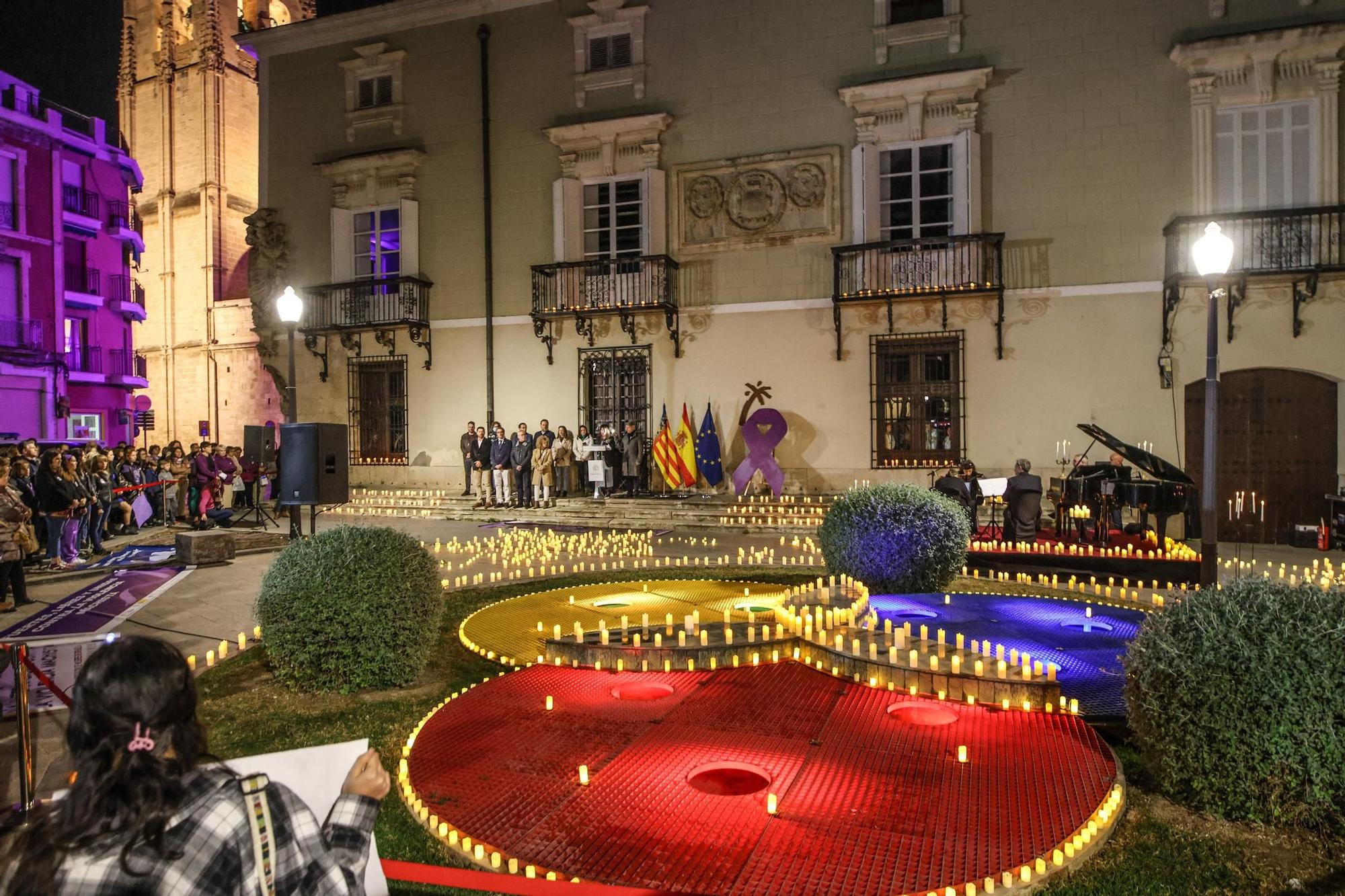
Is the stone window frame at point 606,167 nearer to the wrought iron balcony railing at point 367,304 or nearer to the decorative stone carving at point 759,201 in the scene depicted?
the decorative stone carving at point 759,201

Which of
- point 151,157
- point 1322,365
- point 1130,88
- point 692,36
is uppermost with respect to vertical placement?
point 151,157

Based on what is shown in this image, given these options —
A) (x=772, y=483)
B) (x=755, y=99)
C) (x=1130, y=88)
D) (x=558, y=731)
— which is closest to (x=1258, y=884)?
(x=558, y=731)

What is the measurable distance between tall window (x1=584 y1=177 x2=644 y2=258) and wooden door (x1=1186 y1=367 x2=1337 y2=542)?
41.6ft

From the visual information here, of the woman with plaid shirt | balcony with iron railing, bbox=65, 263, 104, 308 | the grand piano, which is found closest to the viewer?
the woman with plaid shirt

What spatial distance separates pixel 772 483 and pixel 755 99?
28.9 ft

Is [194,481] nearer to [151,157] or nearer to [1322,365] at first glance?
[1322,365]

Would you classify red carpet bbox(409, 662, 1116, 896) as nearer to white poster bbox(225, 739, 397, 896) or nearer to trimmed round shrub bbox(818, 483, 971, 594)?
white poster bbox(225, 739, 397, 896)

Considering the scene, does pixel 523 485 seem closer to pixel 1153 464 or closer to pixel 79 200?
pixel 1153 464

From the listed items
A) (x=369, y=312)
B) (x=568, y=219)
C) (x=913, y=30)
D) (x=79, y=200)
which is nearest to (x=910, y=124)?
(x=913, y=30)

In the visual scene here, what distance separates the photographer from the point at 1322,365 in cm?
1485

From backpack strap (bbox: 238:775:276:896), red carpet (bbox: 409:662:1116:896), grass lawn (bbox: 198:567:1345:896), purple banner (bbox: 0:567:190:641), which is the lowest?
grass lawn (bbox: 198:567:1345:896)

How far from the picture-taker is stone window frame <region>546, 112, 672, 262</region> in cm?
1928

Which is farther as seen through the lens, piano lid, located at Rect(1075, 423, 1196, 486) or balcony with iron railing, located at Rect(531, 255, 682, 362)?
balcony with iron railing, located at Rect(531, 255, 682, 362)

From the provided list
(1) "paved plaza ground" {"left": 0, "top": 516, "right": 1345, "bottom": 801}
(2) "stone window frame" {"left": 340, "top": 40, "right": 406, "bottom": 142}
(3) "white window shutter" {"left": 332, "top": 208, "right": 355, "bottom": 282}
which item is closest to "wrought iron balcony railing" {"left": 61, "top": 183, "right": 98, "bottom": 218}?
(3) "white window shutter" {"left": 332, "top": 208, "right": 355, "bottom": 282}
